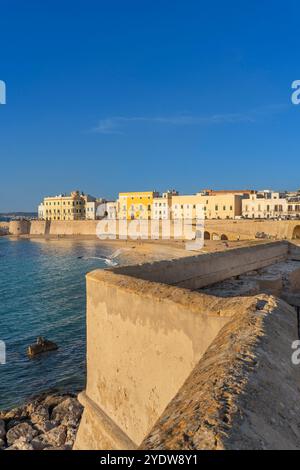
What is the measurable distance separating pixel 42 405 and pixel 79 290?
19.1m

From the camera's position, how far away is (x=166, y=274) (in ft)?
26.5

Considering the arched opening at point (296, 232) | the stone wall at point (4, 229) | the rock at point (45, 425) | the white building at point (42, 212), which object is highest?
the white building at point (42, 212)

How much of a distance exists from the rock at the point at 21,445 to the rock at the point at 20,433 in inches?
6.1

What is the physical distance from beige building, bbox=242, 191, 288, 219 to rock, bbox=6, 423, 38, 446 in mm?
63001

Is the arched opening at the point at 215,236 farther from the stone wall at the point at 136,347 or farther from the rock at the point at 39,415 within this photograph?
the stone wall at the point at 136,347

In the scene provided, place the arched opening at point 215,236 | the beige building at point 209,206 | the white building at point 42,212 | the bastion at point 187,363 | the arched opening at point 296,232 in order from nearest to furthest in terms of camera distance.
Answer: the bastion at point 187,363, the arched opening at point 296,232, the arched opening at point 215,236, the beige building at point 209,206, the white building at point 42,212

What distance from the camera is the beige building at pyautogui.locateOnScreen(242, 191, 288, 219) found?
224 feet

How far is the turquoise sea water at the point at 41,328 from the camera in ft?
44.0

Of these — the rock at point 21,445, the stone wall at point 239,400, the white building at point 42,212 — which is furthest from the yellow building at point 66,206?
the stone wall at point 239,400

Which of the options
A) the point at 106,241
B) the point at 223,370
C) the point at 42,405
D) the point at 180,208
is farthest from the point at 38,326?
the point at 180,208

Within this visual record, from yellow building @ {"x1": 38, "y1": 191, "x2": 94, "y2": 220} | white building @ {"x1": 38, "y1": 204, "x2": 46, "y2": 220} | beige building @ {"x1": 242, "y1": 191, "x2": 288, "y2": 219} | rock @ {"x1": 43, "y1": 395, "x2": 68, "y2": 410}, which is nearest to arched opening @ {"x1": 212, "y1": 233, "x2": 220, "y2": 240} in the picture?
beige building @ {"x1": 242, "y1": 191, "x2": 288, "y2": 219}

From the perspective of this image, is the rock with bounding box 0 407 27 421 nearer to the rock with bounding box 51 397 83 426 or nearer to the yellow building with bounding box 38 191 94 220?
the rock with bounding box 51 397 83 426

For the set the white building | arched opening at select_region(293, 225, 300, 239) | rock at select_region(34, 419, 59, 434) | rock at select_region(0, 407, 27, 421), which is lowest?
rock at select_region(0, 407, 27, 421)

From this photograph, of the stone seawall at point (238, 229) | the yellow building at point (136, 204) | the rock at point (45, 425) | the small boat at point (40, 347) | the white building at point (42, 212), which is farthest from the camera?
the white building at point (42, 212)
